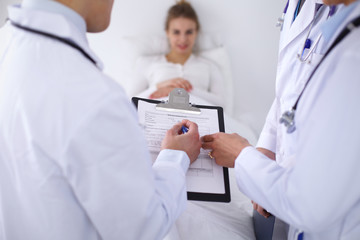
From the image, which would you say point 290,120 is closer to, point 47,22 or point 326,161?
point 326,161

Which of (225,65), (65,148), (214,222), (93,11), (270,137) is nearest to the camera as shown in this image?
(65,148)

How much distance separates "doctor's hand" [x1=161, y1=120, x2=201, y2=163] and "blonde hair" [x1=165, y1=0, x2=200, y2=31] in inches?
62.1

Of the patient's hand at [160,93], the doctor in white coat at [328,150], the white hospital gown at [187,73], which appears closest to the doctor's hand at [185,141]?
the doctor in white coat at [328,150]

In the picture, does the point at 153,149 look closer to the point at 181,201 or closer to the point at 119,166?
the point at 181,201

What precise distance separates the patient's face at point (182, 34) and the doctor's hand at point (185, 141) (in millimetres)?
1524

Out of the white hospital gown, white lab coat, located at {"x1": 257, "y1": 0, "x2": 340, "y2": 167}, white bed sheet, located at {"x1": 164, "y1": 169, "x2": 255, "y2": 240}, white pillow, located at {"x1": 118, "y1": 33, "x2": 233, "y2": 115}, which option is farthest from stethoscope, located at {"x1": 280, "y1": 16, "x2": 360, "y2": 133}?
white pillow, located at {"x1": 118, "y1": 33, "x2": 233, "y2": 115}

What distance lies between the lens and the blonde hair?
234cm

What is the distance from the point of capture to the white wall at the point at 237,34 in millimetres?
2449

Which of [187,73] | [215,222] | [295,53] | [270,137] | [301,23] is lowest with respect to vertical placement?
[215,222]

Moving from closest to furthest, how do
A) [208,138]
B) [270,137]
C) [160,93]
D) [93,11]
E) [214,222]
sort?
[93,11] < [208,138] < [214,222] < [270,137] < [160,93]

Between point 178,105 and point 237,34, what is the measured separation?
1588mm

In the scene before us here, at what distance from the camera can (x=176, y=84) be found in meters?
2.23

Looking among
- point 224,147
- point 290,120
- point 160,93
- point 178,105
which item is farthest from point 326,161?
point 160,93

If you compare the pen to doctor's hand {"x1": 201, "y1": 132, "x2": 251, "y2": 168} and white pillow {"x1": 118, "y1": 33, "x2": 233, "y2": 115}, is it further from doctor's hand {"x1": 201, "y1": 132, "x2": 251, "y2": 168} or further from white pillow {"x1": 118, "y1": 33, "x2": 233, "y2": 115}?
white pillow {"x1": 118, "y1": 33, "x2": 233, "y2": 115}
